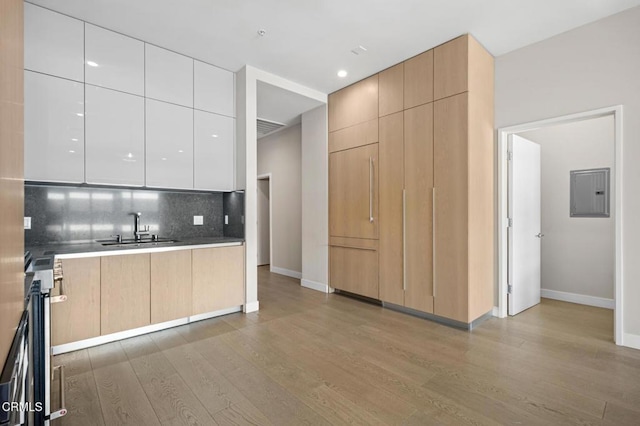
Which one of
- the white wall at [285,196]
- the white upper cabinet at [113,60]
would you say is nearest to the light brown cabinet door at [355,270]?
the white wall at [285,196]

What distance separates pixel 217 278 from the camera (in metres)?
3.60

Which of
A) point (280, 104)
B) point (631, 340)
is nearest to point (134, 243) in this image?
point (280, 104)

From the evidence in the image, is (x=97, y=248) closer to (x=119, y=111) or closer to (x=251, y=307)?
(x=119, y=111)

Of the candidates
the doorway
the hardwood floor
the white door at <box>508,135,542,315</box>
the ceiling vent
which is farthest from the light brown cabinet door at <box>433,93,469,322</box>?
the doorway

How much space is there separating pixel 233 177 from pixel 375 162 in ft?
6.19

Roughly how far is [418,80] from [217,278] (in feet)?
10.8

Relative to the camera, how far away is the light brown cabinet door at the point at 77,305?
8.62 ft

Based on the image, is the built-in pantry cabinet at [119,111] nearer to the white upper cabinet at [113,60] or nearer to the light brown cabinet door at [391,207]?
the white upper cabinet at [113,60]

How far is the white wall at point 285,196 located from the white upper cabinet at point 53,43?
3.59m

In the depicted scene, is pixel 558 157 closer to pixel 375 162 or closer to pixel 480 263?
pixel 480 263

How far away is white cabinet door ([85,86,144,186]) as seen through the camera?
301 centimetres

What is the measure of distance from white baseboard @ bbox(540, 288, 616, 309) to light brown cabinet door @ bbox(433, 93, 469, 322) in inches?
87.4

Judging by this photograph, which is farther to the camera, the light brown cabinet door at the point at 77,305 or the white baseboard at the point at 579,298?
the white baseboard at the point at 579,298

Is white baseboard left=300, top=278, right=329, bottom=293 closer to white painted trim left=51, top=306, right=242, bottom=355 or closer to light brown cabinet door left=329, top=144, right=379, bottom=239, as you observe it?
light brown cabinet door left=329, top=144, right=379, bottom=239
